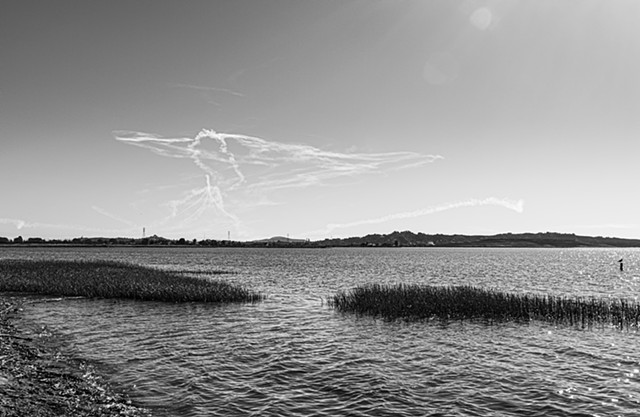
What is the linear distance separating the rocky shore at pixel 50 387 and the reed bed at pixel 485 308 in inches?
819

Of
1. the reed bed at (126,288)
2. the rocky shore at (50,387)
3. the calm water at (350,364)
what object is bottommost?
the calm water at (350,364)

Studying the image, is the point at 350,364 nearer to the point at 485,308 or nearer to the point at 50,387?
the point at 50,387

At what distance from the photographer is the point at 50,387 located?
52.7 feet

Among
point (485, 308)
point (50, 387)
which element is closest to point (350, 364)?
point (50, 387)

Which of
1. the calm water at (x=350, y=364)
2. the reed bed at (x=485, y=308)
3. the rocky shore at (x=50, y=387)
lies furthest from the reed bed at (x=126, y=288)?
the rocky shore at (x=50, y=387)

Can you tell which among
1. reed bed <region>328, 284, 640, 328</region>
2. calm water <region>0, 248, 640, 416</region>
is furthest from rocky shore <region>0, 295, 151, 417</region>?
reed bed <region>328, 284, 640, 328</region>

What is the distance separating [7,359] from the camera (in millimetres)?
19266

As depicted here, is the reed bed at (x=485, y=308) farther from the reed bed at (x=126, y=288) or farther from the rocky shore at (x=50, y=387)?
the rocky shore at (x=50, y=387)

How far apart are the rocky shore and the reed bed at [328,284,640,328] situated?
68.3ft

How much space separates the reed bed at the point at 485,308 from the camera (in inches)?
1238

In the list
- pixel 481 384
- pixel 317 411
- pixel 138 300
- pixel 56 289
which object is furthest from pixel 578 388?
pixel 56 289

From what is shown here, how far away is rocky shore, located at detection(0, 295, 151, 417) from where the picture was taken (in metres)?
13.7

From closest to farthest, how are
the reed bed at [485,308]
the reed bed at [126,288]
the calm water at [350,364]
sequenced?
the calm water at [350,364] → the reed bed at [485,308] → the reed bed at [126,288]

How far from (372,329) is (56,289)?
111 ft
